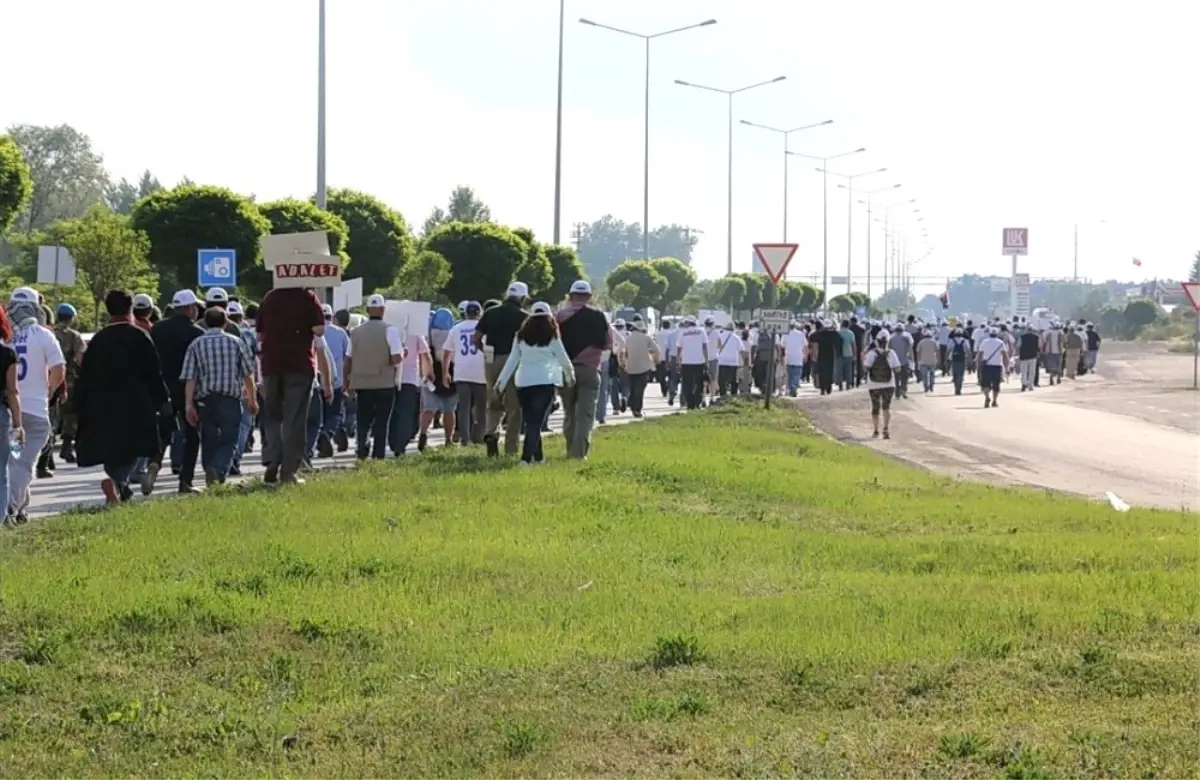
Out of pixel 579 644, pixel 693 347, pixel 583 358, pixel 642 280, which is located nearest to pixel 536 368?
pixel 583 358

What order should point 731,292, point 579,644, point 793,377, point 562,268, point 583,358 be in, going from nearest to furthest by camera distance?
point 579,644 < point 583,358 < point 793,377 < point 562,268 < point 731,292

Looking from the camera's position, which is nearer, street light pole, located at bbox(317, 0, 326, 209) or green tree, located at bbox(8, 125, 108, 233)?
street light pole, located at bbox(317, 0, 326, 209)

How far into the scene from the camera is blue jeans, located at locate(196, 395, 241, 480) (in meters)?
15.1

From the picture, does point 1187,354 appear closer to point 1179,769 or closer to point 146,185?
point 146,185

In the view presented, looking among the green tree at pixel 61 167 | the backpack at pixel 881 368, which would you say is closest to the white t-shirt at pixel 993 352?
the backpack at pixel 881 368

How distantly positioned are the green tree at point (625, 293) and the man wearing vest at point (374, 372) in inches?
2486

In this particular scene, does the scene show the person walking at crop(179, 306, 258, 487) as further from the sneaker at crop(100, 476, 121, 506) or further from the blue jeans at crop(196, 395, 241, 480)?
the sneaker at crop(100, 476, 121, 506)

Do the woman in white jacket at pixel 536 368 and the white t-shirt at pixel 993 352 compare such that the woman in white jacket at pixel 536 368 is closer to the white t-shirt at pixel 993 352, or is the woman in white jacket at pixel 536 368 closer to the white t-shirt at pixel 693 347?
the white t-shirt at pixel 693 347

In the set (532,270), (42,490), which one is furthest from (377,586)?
(532,270)

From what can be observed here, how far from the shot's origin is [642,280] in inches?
3344

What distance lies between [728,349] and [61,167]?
321ft

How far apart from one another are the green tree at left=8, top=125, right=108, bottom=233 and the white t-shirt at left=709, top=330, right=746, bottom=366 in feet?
304

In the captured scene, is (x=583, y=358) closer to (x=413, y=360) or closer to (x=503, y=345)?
(x=503, y=345)

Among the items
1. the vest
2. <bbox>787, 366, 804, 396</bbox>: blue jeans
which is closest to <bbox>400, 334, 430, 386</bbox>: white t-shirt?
the vest
